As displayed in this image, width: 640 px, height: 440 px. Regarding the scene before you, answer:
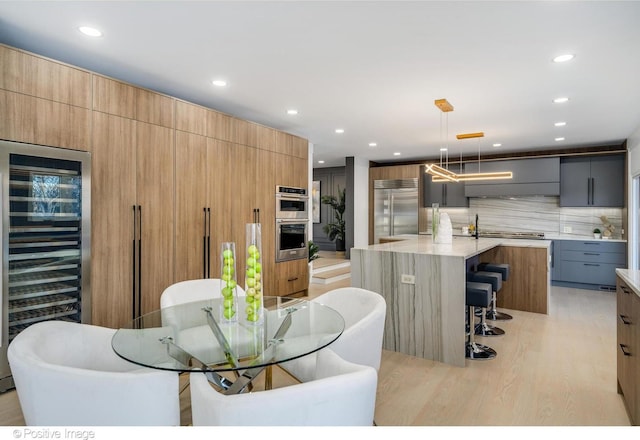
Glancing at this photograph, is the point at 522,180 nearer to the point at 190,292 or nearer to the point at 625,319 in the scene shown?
the point at 625,319

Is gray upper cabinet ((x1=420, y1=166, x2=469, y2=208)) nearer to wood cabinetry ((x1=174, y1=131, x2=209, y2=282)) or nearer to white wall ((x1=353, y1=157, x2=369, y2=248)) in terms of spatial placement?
white wall ((x1=353, y1=157, x2=369, y2=248))

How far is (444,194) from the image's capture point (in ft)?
24.7

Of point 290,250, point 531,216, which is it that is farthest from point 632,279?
point 531,216

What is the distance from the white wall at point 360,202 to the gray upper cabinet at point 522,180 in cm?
205

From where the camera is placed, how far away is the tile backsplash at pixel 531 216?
6.40 metres

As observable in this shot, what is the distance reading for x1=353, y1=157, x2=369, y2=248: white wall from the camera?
7668 millimetres

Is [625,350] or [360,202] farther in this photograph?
[360,202]

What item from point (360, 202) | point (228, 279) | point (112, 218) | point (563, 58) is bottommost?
point (228, 279)

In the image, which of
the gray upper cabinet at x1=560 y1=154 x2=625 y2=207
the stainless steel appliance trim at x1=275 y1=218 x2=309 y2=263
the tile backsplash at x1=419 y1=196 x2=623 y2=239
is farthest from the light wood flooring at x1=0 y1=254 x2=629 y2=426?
the tile backsplash at x1=419 y1=196 x2=623 y2=239

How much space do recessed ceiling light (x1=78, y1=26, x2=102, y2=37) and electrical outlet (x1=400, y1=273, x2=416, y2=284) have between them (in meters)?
2.91

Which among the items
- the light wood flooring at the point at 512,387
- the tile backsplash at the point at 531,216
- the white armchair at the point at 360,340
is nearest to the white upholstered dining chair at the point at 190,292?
the light wood flooring at the point at 512,387

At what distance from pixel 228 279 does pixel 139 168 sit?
77.1 inches

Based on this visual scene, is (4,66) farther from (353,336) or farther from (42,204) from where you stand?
(353,336)

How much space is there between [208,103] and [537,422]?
396 cm
